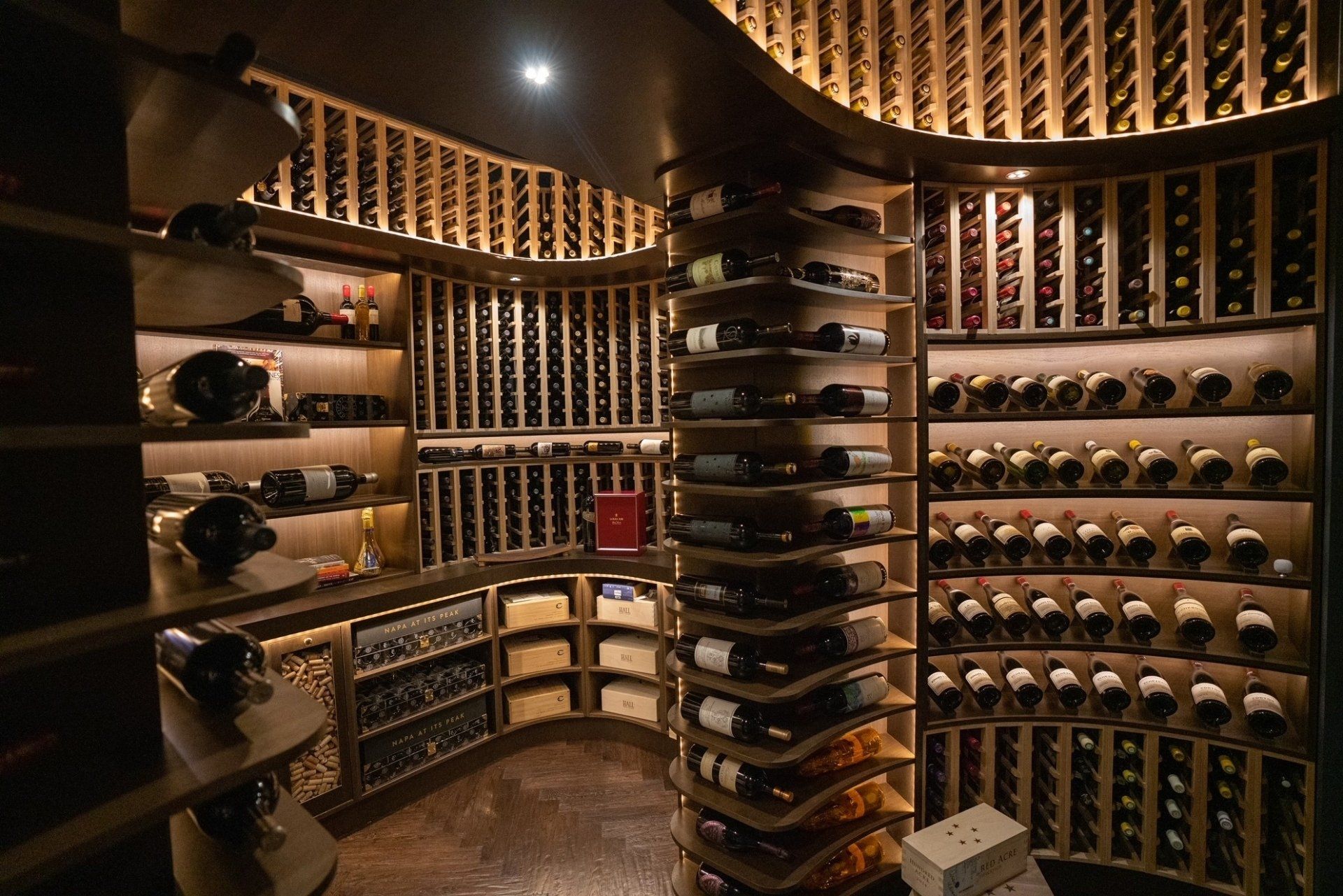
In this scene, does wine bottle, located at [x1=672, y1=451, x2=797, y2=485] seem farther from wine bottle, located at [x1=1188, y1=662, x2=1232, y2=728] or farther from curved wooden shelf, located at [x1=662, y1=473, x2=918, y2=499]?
wine bottle, located at [x1=1188, y1=662, x2=1232, y2=728]

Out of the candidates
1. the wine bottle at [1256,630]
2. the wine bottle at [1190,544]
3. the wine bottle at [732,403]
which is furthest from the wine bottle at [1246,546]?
the wine bottle at [732,403]

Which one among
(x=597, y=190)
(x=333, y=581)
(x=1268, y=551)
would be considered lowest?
(x=333, y=581)

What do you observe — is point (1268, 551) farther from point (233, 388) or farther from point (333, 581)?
point (333, 581)

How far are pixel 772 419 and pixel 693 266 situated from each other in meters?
0.66

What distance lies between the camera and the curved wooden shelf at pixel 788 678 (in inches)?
82.6

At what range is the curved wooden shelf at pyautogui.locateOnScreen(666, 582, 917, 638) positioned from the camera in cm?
209

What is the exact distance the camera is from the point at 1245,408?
7.82 feet

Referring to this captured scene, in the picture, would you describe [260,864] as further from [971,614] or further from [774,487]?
[971,614]

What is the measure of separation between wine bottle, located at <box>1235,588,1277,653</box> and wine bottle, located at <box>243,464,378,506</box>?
13.4 feet

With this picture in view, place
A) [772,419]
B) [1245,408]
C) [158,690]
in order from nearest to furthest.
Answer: [158,690]
[772,419]
[1245,408]

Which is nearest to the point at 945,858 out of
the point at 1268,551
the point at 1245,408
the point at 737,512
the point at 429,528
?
the point at 737,512

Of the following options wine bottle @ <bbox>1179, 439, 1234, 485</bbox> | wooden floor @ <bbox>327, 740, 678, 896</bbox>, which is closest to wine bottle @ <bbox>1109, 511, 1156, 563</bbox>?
wine bottle @ <bbox>1179, 439, 1234, 485</bbox>

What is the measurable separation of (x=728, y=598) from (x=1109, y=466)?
1.75m

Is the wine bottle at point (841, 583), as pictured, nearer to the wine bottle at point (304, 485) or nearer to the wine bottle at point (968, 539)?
the wine bottle at point (968, 539)
